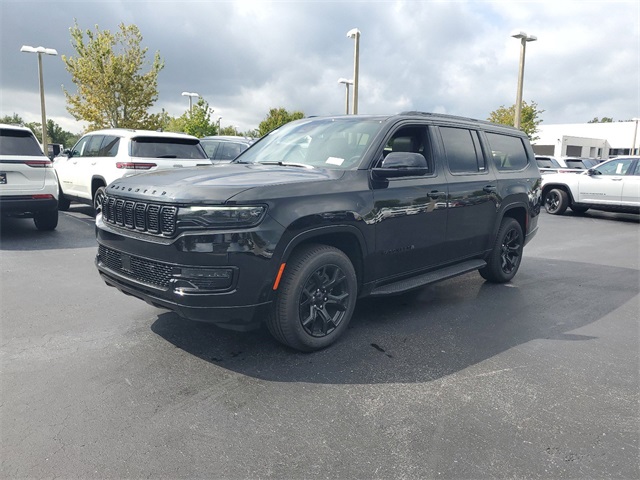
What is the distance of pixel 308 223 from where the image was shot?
142 inches

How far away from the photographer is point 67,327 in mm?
4293

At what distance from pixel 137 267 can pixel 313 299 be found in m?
1.30

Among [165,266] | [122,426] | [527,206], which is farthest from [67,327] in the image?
[527,206]

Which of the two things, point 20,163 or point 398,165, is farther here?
point 20,163

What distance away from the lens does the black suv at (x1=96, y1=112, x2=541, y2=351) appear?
10.9ft

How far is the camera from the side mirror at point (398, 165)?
4.04 meters

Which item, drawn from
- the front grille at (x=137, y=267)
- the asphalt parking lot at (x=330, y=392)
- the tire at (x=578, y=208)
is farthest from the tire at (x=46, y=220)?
the tire at (x=578, y=208)

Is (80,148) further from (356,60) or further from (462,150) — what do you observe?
(356,60)

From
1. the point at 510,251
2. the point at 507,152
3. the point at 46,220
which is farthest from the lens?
the point at 46,220

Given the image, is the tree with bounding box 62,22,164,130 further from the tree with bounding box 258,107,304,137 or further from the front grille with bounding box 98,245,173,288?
the tree with bounding box 258,107,304,137

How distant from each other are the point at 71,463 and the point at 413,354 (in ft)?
7.96

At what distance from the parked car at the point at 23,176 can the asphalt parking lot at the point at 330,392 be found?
10.1 ft

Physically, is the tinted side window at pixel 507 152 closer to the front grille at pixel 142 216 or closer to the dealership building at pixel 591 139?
the front grille at pixel 142 216

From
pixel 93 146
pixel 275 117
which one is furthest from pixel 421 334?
pixel 275 117
